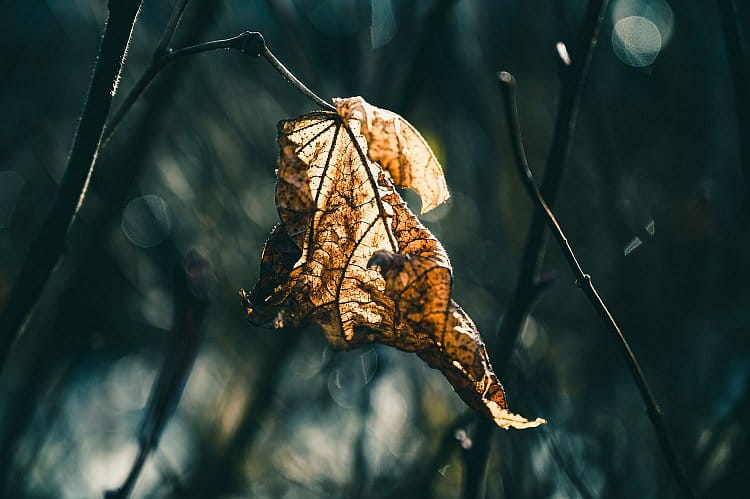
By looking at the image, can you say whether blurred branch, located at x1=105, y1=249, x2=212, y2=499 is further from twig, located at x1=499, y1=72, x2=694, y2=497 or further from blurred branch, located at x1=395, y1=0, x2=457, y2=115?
blurred branch, located at x1=395, y1=0, x2=457, y2=115

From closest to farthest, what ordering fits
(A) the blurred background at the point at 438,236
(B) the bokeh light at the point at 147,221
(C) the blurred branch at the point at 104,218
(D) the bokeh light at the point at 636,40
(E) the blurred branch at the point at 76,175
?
1. (E) the blurred branch at the point at 76,175
2. (C) the blurred branch at the point at 104,218
3. (A) the blurred background at the point at 438,236
4. (D) the bokeh light at the point at 636,40
5. (B) the bokeh light at the point at 147,221

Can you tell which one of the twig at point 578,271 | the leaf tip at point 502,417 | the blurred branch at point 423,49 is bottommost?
the leaf tip at point 502,417

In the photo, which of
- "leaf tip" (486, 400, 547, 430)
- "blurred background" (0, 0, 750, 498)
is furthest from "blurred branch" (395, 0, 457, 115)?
"leaf tip" (486, 400, 547, 430)

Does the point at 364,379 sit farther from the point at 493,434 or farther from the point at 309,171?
the point at 309,171

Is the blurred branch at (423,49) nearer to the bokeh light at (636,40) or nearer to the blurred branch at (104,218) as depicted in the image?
the blurred branch at (104,218)

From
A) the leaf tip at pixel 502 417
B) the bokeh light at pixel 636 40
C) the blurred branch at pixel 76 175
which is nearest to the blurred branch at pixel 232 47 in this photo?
the blurred branch at pixel 76 175

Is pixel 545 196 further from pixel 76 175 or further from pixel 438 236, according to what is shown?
pixel 438 236
